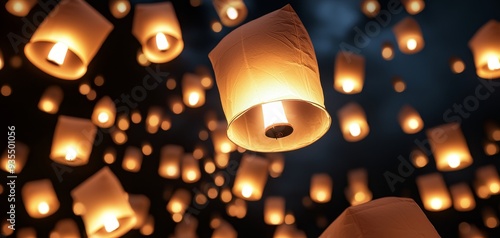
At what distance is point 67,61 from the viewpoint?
195cm

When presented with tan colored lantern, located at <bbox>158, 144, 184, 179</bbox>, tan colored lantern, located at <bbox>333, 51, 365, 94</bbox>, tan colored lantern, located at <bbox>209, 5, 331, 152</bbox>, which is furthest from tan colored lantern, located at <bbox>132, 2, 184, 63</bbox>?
tan colored lantern, located at <bbox>158, 144, 184, 179</bbox>

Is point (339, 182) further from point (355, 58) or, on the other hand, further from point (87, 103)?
point (87, 103)

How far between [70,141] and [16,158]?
6.24 ft

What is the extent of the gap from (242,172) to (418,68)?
8.17 feet

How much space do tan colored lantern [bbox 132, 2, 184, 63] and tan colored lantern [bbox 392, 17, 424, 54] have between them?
198 cm

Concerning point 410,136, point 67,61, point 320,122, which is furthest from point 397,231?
point 410,136

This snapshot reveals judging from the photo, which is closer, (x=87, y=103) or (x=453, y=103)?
(x=87, y=103)

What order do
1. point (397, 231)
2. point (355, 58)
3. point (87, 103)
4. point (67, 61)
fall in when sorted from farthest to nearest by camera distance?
point (87, 103)
point (355, 58)
point (67, 61)
point (397, 231)

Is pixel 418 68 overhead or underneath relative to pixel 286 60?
underneath

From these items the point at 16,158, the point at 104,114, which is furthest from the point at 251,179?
the point at 16,158

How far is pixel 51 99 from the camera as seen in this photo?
14.3 feet

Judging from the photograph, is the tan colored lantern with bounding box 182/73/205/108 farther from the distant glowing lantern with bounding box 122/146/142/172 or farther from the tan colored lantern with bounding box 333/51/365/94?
the tan colored lantern with bounding box 333/51/365/94

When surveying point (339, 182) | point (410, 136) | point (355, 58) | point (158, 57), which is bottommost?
point (339, 182)

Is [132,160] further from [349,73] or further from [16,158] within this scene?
[349,73]
